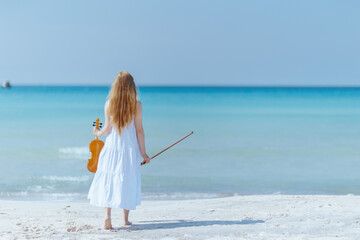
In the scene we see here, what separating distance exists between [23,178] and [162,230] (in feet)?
16.9

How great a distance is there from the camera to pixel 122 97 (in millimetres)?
4562

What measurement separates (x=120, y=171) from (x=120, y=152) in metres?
0.18

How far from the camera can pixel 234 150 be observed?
13445mm

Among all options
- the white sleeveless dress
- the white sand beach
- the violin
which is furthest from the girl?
the white sand beach

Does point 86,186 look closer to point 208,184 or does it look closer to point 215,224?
point 208,184

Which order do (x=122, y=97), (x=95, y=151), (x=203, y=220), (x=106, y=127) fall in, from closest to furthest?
(x=122, y=97) < (x=106, y=127) < (x=95, y=151) < (x=203, y=220)

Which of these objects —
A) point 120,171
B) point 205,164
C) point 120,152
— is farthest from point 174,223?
point 205,164

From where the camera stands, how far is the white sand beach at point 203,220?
14.9ft

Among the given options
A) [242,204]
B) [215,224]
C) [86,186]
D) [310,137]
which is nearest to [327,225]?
[215,224]

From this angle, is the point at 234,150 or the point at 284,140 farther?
the point at 284,140

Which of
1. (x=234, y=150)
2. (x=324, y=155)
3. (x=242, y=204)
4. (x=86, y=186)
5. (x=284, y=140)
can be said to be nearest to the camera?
(x=242, y=204)

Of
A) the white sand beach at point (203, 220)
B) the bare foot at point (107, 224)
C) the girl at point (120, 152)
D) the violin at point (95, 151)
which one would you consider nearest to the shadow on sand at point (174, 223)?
the white sand beach at point (203, 220)

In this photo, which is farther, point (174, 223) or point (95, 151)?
point (174, 223)

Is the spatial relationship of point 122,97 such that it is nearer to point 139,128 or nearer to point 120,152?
point 139,128
